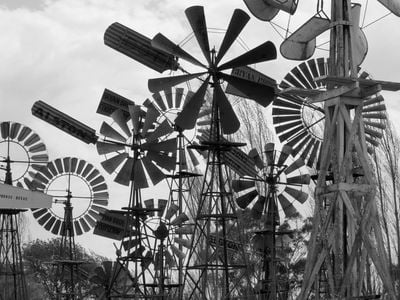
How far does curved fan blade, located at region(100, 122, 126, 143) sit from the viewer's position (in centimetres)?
1965

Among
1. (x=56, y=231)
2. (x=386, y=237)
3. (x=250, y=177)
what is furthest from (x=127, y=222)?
(x=56, y=231)

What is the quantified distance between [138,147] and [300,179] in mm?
4021

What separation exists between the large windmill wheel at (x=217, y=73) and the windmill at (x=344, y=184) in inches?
154

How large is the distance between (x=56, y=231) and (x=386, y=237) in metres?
10.8

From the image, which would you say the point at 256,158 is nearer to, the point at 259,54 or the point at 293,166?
the point at 293,166

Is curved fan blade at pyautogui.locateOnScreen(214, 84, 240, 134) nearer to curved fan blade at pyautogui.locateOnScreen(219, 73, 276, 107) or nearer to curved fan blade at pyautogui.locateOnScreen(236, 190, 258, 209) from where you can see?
curved fan blade at pyautogui.locateOnScreen(219, 73, 276, 107)

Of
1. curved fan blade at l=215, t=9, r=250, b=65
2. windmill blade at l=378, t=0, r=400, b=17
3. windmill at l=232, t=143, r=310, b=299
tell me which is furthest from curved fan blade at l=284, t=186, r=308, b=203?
windmill blade at l=378, t=0, r=400, b=17

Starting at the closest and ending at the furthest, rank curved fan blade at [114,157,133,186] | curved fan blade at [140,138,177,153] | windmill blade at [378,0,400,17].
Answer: windmill blade at [378,0,400,17] → curved fan blade at [140,138,177,153] → curved fan blade at [114,157,133,186]

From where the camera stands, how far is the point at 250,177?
2028 centimetres

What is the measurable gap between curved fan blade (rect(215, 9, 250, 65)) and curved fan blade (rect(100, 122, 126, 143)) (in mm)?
4748

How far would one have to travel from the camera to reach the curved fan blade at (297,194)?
68.1 feet

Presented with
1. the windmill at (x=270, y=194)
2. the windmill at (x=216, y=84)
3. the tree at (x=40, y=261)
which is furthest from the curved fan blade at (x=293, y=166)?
the tree at (x=40, y=261)

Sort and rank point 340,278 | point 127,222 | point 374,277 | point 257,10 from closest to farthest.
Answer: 1. point 340,278
2. point 257,10
3. point 127,222
4. point 374,277

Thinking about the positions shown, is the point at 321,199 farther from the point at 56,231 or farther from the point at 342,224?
the point at 56,231
